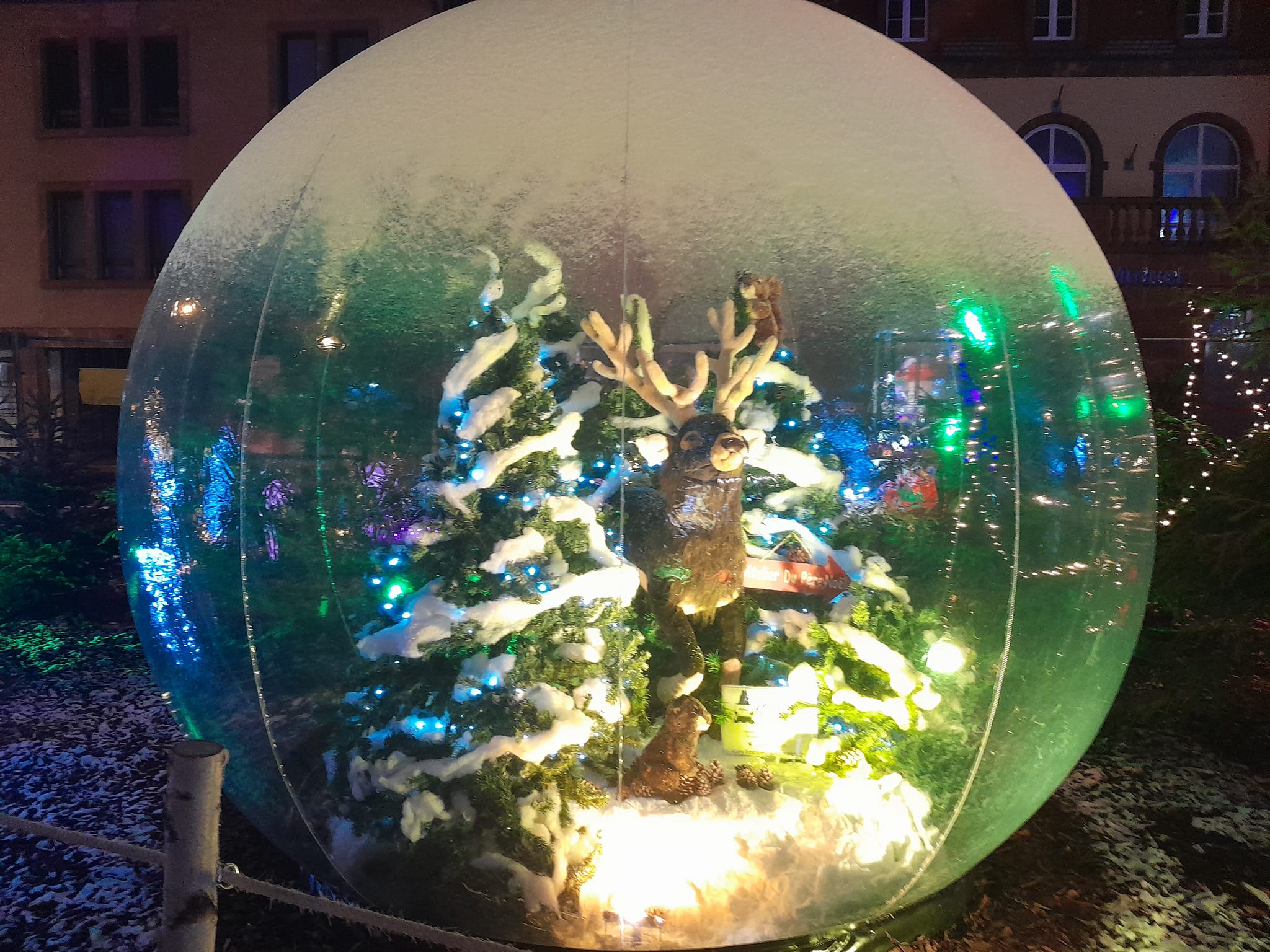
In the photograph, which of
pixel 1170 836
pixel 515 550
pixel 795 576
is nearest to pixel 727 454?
pixel 795 576

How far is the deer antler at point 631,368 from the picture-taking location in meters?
2.34

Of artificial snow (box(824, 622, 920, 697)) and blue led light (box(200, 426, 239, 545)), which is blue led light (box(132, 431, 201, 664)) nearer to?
blue led light (box(200, 426, 239, 545))

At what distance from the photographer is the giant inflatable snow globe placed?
2.39 metres

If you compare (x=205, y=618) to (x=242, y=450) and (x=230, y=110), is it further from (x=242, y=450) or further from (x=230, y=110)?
(x=230, y=110)

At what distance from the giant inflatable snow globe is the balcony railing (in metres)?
13.0

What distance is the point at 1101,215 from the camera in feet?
46.3

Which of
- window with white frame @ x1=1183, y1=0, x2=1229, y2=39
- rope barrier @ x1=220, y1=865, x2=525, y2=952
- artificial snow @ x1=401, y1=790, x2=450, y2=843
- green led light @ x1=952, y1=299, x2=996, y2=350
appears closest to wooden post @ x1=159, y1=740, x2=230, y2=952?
rope barrier @ x1=220, y1=865, x2=525, y2=952

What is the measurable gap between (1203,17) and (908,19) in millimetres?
4620

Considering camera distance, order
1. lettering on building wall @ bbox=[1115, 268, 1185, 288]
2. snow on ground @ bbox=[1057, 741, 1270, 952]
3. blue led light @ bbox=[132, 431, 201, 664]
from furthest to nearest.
A: lettering on building wall @ bbox=[1115, 268, 1185, 288] < snow on ground @ bbox=[1057, 741, 1270, 952] < blue led light @ bbox=[132, 431, 201, 664]

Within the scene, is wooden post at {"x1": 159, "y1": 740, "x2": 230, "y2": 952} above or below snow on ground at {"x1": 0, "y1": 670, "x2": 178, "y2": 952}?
above

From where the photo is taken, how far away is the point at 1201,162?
49.6ft

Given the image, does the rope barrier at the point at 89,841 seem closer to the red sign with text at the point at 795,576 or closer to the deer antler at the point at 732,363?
the red sign with text at the point at 795,576

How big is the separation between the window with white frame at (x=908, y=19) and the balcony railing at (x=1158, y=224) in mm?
3724

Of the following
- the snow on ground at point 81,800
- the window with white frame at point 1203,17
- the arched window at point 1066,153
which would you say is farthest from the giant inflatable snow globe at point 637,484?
the window with white frame at point 1203,17
